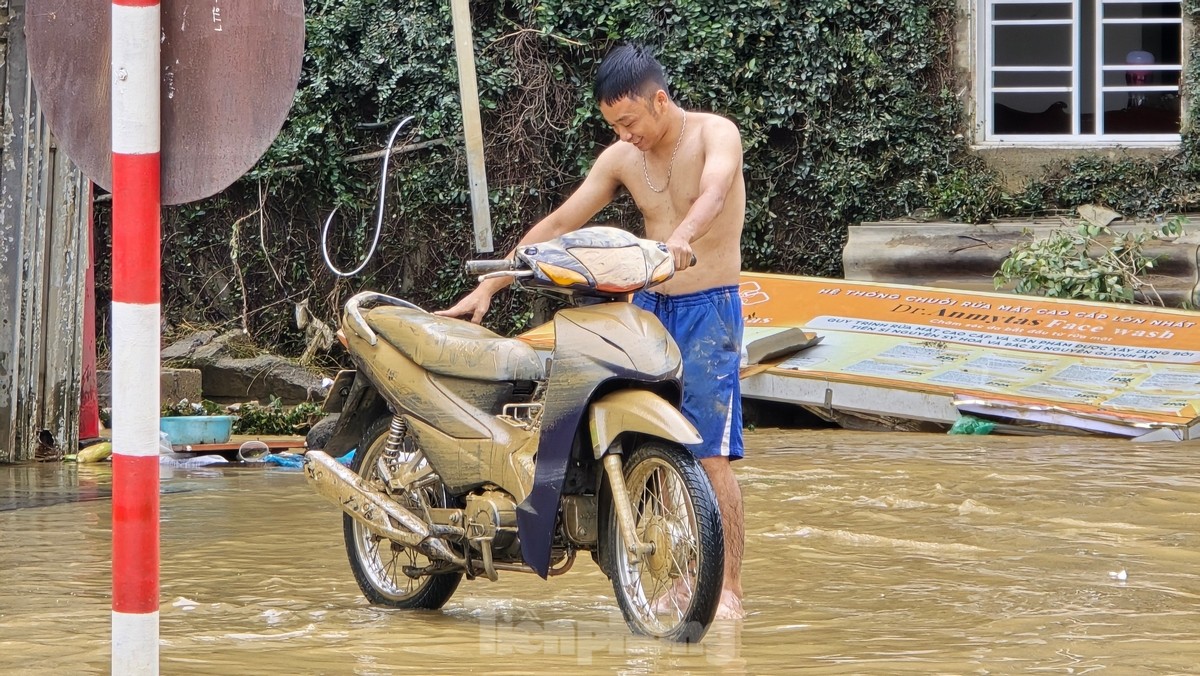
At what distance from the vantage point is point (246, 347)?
Answer: 1212cm

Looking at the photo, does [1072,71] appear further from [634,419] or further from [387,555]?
[634,419]

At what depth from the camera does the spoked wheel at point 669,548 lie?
3885 mm

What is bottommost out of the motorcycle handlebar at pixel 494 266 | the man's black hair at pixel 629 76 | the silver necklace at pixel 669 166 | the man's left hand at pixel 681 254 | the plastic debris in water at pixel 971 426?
the plastic debris in water at pixel 971 426

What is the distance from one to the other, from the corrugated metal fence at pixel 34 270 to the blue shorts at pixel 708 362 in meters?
4.97

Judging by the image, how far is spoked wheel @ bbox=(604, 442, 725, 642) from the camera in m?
3.88

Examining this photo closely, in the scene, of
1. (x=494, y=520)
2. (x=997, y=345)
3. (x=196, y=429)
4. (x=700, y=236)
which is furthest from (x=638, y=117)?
(x=997, y=345)

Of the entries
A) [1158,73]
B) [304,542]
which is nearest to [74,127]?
[304,542]

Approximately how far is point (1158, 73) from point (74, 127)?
38.5 feet

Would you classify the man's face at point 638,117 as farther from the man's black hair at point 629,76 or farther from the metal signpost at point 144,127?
the metal signpost at point 144,127

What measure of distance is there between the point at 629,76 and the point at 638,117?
→ 134 millimetres

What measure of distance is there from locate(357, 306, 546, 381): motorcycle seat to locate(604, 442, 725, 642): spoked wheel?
1.81 feet

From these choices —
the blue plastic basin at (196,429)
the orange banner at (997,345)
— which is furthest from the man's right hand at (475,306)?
the orange banner at (997,345)

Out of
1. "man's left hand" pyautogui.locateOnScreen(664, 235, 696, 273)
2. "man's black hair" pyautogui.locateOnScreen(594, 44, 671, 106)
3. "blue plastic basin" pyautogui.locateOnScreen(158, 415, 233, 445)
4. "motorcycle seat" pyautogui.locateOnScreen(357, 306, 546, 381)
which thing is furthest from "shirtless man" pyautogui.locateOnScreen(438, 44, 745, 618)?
"blue plastic basin" pyautogui.locateOnScreen(158, 415, 233, 445)

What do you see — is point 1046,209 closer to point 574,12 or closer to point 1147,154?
point 1147,154
